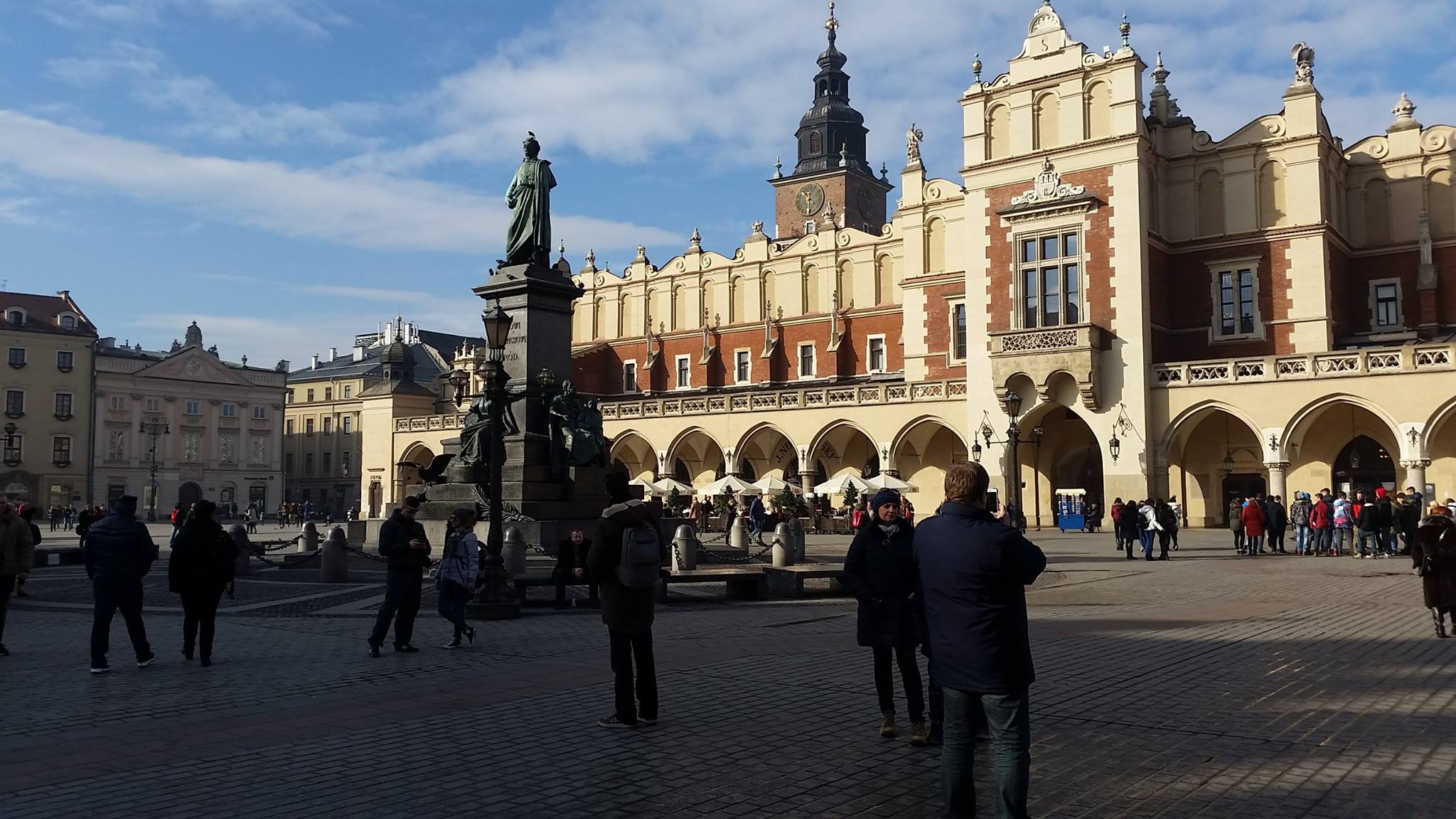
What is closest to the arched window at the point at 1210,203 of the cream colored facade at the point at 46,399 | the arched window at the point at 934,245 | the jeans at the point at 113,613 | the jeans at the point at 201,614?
the arched window at the point at 934,245

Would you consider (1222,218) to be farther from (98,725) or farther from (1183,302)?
(98,725)

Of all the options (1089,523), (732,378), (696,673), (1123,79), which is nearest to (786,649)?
(696,673)

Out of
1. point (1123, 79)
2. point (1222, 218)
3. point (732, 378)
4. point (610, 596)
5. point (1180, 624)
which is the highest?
point (1123, 79)

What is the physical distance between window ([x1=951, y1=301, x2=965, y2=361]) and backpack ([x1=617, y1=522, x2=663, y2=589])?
37643 mm

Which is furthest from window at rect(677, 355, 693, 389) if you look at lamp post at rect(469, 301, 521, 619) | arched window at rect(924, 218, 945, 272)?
lamp post at rect(469, 301, 521, 619)

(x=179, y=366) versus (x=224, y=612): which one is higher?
(x=179, y=366)

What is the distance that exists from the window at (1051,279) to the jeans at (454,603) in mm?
30612

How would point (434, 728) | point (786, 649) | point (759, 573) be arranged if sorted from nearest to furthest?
point (434, 728) < point (786, 649) < point (759, 573)

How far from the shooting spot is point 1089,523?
124 ft

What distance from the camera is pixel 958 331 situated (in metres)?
44.2

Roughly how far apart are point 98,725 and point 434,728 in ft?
7.27

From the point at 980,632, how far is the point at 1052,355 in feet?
112

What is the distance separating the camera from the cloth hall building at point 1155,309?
35.3m

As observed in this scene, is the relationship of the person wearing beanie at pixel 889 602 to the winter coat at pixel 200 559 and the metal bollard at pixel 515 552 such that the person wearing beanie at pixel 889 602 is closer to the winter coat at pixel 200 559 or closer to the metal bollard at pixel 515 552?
the winter coat at pixel 200 559
